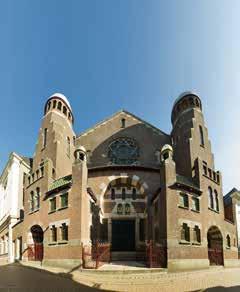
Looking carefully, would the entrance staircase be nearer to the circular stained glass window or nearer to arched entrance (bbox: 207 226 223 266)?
arched entrance (bbox: 207 226 223 266)

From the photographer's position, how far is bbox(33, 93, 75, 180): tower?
29.3 m

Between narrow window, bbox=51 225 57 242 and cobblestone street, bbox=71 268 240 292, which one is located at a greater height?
narrow window, bbox=51 225 57 242

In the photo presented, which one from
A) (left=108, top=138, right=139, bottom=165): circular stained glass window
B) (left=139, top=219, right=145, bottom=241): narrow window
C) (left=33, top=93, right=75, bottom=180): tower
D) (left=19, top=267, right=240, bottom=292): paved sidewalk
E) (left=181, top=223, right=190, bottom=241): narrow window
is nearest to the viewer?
(left=19, top=267, right=240, bottom=292): paved sidewalk

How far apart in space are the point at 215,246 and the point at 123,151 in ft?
46.5

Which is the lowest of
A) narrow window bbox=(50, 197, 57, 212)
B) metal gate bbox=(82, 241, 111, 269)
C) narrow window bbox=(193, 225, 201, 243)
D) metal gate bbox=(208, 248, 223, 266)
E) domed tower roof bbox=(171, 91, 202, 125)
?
metal gate bbox=(208, 248, 223, 266)

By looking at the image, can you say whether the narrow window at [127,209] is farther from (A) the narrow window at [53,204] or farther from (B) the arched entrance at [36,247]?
(B) the arched entrance at [36,247]

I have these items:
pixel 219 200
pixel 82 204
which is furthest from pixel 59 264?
pixel 219 200

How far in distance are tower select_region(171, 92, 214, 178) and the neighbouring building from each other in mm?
6185

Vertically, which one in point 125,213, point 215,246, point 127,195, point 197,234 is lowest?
point 215,246

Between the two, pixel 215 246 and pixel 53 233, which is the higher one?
pixel 53 233

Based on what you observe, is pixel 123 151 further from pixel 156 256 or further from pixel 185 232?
pixel 156 256

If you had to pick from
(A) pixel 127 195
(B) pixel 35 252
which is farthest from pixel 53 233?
(A) pixel 127 195

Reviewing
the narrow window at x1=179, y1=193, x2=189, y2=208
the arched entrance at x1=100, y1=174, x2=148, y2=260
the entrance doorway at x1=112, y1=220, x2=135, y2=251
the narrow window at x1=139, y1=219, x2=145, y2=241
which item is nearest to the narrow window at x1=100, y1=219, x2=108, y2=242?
the arched entrance at x1=100, y1=174, x2=148, y2=260

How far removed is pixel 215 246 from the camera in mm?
27500
